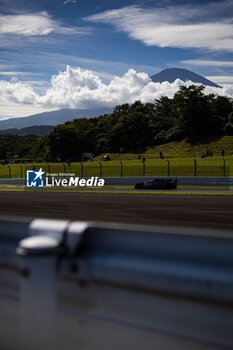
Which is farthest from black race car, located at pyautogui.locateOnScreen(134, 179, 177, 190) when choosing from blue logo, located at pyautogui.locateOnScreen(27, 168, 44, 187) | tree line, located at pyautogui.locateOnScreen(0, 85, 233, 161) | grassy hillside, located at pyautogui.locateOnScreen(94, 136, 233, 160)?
tree line, located at pyautogui.locateOnScreen(0, 85, 233, 161)

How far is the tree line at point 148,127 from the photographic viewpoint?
96000mm

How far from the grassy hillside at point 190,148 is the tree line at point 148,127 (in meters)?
3.73

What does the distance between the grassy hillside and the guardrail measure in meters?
75.9

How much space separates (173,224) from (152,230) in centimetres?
901

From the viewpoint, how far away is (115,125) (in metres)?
108

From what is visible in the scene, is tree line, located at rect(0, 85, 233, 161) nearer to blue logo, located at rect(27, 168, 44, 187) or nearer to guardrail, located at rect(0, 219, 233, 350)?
blue logo, located at rect(27, 168, 44, 187)

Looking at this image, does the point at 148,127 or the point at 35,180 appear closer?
the point at 35,180

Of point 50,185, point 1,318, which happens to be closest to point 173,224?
point 1,318

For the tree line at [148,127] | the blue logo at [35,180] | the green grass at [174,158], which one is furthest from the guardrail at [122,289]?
the tree line at [148,127]

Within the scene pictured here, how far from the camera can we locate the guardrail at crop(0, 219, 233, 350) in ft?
9.54

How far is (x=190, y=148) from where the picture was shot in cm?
8662

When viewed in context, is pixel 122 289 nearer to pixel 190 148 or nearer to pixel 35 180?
pixel 35 180

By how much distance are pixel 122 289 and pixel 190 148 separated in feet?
280

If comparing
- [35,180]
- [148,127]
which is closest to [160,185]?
[35,180]
